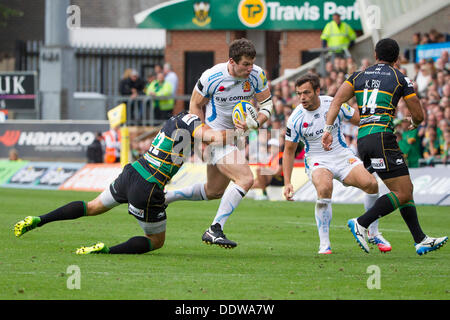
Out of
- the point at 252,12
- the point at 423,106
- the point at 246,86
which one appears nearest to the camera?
the point at 246,86

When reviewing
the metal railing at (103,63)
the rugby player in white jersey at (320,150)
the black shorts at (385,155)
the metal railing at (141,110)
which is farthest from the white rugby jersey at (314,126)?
the metal railing at (103,63)

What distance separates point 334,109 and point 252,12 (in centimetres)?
2347

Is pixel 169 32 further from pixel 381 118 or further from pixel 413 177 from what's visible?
pixel 381 118

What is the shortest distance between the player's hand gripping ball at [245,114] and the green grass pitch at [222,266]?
1472 millimetres

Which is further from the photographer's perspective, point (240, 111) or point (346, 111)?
point (346, 111)

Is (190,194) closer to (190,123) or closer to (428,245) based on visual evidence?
(190,123)

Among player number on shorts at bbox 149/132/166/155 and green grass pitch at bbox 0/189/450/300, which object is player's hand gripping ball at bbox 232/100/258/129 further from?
green grass pitch at bbox 0/189/450/300

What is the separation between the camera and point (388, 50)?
389 inches

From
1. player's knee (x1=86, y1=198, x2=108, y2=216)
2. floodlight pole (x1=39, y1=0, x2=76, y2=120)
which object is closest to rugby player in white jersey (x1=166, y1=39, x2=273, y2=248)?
player's knee (x1=86, y1=198, x2=108, y2=216)

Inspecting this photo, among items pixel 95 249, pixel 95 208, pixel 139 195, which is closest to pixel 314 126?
pixel 139 195

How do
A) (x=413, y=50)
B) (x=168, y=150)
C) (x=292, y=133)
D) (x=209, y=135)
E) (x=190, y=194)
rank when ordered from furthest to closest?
1. (x=413, y=50)
2. (x=190, y=194)
3. (x=292, y=133)
4. (x=209, y=135)
5. (x=168, y=150)

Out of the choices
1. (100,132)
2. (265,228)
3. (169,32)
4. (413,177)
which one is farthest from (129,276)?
(169,32)

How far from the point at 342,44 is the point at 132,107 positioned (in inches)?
284
